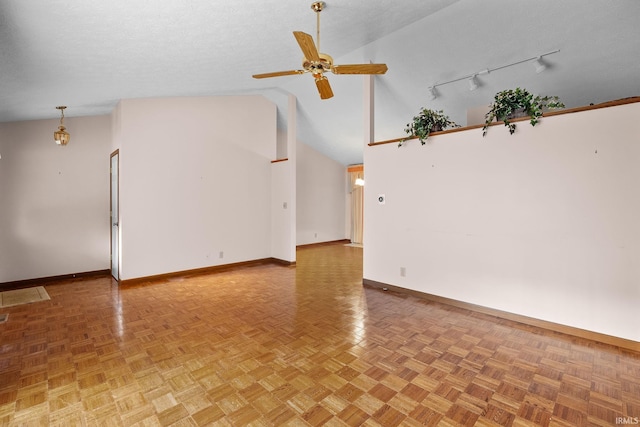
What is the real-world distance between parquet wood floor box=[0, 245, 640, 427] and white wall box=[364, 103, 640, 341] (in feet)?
1.11

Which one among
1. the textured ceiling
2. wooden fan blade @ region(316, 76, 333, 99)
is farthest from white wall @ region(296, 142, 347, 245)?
wooden fan blade @ region(316, 76, 333, 99)

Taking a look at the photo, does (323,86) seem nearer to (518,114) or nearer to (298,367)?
(518,114)

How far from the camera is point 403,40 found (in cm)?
406

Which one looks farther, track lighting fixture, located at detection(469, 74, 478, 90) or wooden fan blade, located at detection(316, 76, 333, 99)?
track lighting fixture, located at detection(469, 74, 478, 90)

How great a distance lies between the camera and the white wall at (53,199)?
4.91 metres

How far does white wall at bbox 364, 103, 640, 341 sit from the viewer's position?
286 centimetres

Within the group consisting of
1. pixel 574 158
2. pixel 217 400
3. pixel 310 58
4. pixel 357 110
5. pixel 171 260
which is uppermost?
pixel 357 110

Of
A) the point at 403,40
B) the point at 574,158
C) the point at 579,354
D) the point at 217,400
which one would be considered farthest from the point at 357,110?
the point at 217,400

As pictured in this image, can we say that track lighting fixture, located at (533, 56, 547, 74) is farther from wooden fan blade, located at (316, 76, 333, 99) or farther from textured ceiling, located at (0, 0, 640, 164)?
wooden fan blade, located at (316, 76, 333, 99)

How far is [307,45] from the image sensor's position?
2.53 meters

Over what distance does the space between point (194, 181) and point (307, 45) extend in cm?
393

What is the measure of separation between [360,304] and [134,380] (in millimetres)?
A: 2524

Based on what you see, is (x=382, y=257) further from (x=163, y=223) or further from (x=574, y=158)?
(x=163, y=223)

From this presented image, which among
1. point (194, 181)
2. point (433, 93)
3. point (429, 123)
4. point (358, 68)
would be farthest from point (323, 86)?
point (194, 181)
